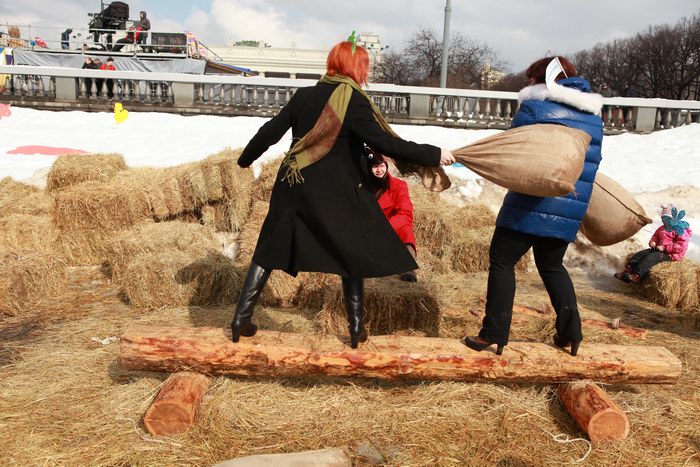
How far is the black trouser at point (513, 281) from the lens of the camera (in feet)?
11.8

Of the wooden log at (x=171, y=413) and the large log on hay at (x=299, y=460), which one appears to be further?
the wooden log at (x=171, y=413)

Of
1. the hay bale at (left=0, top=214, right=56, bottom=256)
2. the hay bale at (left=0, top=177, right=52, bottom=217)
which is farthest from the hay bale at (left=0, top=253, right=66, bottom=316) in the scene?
the hay bale at (left=0, top=177, right=52, bottom=217)

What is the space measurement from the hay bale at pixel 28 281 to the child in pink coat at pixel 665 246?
21.6 ft

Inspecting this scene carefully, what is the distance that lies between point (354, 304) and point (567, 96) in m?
1.75

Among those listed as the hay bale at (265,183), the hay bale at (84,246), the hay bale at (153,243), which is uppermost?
the hay bale at (265,183)

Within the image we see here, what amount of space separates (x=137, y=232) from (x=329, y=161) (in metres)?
4.04

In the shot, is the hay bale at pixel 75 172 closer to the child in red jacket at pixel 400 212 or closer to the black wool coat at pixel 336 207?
the child in red jacket at pixel 400 212

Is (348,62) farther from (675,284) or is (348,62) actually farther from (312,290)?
(675,284)

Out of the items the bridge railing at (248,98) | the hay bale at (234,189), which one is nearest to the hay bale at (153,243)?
the hay bale at (234,189)

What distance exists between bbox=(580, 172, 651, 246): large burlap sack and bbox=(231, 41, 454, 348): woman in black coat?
1.16 meters

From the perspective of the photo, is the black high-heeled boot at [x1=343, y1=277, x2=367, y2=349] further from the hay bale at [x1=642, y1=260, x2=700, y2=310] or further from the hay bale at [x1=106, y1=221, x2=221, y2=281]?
the hay bale at [x1=642, y1=260, x2=700, y2=310]

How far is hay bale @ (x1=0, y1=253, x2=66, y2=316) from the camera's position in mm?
5582

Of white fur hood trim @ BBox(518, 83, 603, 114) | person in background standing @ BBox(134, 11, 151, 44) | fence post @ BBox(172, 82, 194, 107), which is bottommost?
white fur hood trim @ BBox(518, 83, 603, 114)

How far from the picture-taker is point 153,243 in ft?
20.6
